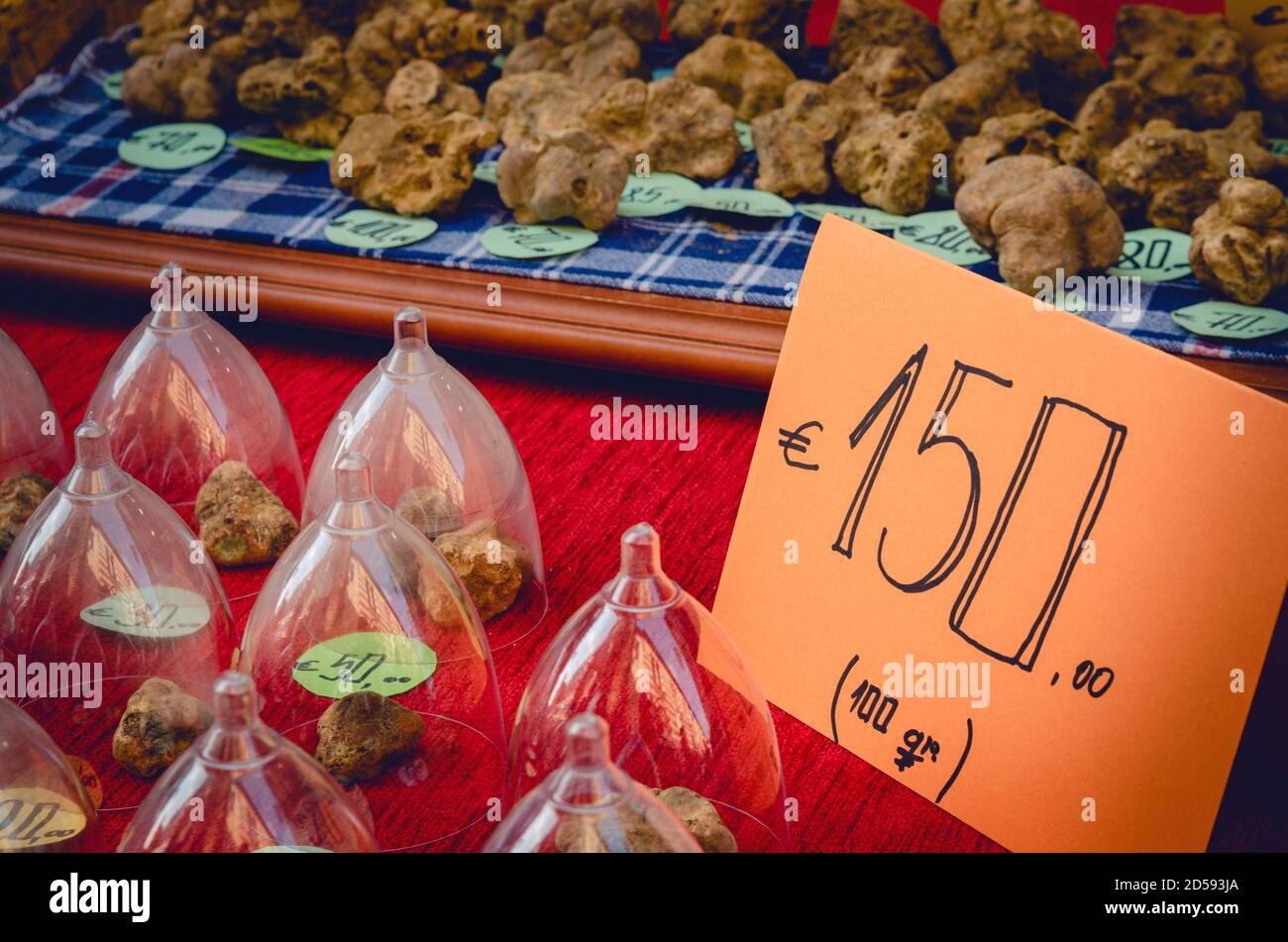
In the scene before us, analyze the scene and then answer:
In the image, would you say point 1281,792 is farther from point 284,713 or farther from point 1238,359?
point 284,713

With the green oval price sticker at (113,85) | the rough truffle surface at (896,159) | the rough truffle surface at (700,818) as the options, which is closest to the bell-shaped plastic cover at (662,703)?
the rough truffle surface at (700,818)

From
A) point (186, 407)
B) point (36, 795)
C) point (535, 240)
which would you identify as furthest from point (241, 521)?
point (535, 240)

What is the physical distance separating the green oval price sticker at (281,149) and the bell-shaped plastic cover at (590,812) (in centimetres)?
122

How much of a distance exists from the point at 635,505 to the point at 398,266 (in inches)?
16.0

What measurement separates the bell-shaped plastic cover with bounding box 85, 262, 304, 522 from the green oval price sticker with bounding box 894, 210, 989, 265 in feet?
2.09

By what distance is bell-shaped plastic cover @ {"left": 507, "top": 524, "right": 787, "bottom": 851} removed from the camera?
A: 0.73 meters

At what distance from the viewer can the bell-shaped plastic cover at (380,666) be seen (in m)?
0.81

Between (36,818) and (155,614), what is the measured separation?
0.21m

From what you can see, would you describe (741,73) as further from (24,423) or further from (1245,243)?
(24,423)

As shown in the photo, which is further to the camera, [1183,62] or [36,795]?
[1183,62]

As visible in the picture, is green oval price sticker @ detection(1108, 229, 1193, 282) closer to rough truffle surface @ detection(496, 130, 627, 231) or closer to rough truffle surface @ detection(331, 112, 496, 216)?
rough truffle surface @ detection(496, 130, 627, 231)

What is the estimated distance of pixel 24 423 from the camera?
1116 mm

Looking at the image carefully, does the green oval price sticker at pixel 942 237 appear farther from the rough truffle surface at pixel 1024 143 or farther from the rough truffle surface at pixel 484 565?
the rough truffle surface at pixel 484 565

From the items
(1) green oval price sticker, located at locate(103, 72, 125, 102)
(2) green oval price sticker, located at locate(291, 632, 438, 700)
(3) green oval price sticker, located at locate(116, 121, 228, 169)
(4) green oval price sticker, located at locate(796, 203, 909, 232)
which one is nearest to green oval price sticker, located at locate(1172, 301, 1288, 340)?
(4) green oval price sticker, located at locate(796, 203, 909, 232)
